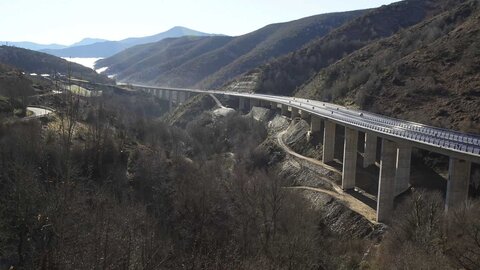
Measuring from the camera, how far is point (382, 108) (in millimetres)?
63250

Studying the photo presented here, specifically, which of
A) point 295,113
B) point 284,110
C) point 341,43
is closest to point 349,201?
point 295,113

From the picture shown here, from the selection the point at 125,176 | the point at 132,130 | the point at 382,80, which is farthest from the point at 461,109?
the point at 132,130

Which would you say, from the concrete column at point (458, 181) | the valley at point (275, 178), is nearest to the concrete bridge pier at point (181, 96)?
the valley at point (275, 178)

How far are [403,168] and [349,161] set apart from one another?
31.9 feet

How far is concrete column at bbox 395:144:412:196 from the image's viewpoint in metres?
40.3

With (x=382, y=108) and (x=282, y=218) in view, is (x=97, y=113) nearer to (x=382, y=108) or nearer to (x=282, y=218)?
(x=282, y=218)

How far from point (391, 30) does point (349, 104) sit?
6566 centimetres

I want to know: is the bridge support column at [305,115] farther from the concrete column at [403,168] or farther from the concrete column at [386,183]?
the concrete column at [403,168]

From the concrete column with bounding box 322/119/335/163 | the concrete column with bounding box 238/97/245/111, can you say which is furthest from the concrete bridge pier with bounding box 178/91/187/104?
A: the concrete column with bounding box 322/119/335/163

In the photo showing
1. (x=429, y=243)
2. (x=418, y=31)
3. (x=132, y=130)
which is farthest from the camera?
(x=418, y=31)

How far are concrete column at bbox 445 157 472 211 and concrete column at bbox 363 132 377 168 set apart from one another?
17.7 m

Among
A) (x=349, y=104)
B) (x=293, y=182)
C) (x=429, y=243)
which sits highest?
(x=349, y=104)

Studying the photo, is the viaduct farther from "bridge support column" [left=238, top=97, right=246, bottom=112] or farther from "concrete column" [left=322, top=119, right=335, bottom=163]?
"bridge support column" [left=238, top=97, right=246, bottom=112]

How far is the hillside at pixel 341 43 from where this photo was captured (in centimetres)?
12238
